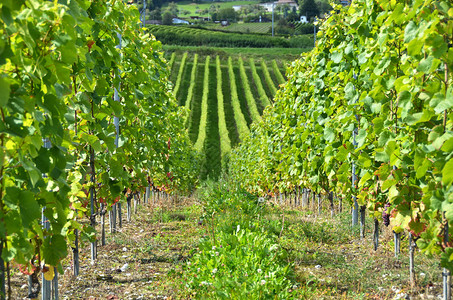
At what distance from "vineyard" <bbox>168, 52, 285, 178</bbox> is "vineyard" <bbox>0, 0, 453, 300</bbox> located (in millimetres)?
18263

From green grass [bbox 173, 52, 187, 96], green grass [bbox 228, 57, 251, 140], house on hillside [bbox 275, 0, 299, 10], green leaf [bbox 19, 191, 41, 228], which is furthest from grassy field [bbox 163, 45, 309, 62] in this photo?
house on hillside [bbox 275, 0, 299, 10]

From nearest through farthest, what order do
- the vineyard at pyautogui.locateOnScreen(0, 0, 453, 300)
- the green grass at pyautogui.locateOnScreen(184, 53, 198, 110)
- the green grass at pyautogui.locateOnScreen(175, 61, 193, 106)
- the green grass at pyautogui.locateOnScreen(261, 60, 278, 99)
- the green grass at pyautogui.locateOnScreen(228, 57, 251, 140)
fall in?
the vineyard at pyautogui.locateOnScreen(0, 0, 453, 300)
the green grass at pyautogui.locateOnScreen(228, 57, 251, 140)
the green grass at pyautogui.locateOnScreen(184, 53, 198, 110)
the green grass at pyautogui.locateOnScreen(175, 61, 193, 106)
the green grass at pyautogui.locateOnScreen(261, 60, 278, 99)

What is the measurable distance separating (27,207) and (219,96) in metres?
37.6

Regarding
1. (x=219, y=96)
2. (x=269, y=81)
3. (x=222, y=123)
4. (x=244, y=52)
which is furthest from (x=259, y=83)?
(x=244, y=52)

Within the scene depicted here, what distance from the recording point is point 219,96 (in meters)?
39.1

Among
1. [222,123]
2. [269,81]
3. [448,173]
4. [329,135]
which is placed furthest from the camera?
[269,81]

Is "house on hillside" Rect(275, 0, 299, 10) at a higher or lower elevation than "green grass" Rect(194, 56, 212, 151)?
higher

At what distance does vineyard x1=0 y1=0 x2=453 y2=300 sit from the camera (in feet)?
6.85

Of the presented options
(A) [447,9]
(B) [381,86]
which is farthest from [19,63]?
(B) [381,86]

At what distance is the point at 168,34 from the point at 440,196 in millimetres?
63408

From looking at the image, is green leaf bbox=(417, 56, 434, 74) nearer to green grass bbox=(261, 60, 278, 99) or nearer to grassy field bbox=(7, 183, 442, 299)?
grassy field bbox=(7, 183, 442, 299)

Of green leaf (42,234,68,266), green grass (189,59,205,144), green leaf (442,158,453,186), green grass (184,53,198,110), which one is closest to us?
green leaf (442,158,453,186)

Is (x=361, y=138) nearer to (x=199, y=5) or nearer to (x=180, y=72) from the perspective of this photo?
(x=180, y=72)

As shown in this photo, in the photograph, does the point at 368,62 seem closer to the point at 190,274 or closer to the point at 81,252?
the point at 190,274
